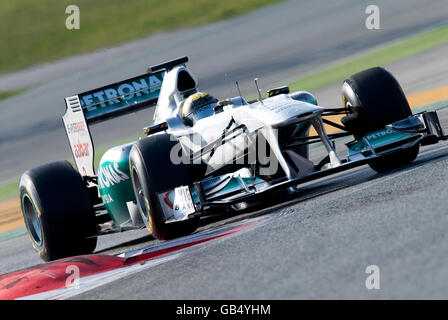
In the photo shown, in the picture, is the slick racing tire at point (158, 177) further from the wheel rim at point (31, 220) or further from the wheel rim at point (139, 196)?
the wheel rim at point (31, 220)

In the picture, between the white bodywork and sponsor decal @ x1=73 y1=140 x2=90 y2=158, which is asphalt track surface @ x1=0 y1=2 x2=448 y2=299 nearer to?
the white bodywork

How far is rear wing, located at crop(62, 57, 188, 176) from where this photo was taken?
30.1 feet

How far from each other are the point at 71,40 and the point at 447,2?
1127 cm

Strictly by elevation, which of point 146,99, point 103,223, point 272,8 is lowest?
point 103,223

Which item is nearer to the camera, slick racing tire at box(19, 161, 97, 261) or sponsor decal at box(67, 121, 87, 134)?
slick racing tire at box(19, 161, 97, 261)

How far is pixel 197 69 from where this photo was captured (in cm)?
2289

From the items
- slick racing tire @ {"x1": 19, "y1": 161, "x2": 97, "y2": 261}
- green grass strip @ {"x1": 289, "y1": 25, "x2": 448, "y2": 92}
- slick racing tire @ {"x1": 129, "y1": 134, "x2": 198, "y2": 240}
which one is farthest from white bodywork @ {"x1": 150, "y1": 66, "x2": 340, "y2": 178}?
green grass strip @ {"x1": 289, "y1": 25, "x2": 448, "y2": 92}

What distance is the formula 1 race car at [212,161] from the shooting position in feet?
22.4

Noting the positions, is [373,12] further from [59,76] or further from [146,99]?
[146,99]

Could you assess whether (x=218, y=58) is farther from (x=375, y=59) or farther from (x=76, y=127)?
(x=76, y=127)

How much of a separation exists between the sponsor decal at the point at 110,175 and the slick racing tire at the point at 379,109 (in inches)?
84.6
